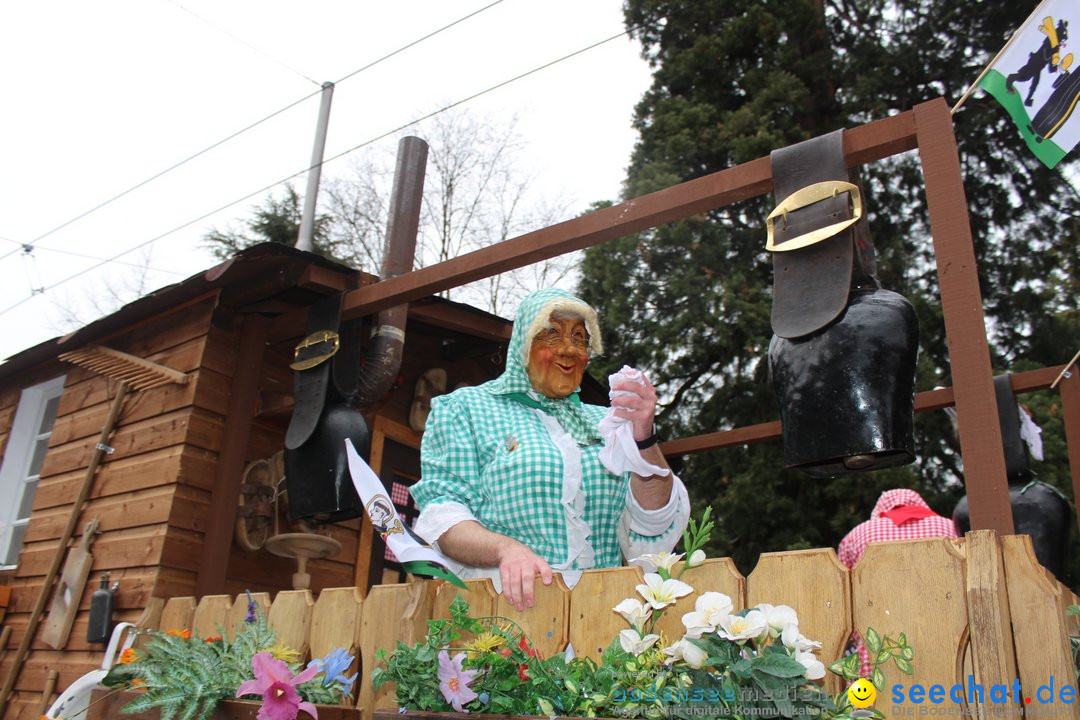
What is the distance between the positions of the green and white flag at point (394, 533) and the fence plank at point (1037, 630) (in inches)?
42.3

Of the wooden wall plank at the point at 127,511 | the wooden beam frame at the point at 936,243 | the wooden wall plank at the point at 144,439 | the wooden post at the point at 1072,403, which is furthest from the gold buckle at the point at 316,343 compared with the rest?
the wooden post at the point at 1072,403

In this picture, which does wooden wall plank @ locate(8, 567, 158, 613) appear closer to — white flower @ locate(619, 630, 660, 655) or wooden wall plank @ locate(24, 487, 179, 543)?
wooden wall plank @ locate(24, 487, 179, 543)

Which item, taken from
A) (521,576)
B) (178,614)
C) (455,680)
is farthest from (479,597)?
(178,614)

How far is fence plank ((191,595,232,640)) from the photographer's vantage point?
2814 millimetres

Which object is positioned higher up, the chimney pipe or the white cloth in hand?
the chimney pipe

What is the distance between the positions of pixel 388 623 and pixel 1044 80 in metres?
2.29

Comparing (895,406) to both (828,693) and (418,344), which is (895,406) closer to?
(828,693)

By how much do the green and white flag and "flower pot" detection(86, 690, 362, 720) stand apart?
1.51 feet

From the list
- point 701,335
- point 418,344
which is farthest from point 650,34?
point 418,344

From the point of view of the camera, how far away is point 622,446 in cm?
214

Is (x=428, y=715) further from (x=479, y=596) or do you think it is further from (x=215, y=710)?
(x=215, y=710)

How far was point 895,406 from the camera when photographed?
6.56 feet

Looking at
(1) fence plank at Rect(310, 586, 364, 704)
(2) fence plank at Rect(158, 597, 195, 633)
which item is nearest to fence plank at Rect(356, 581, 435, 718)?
(1) fence plank at Rect(310, 586, 364, 704)

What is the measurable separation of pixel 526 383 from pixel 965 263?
121cm
